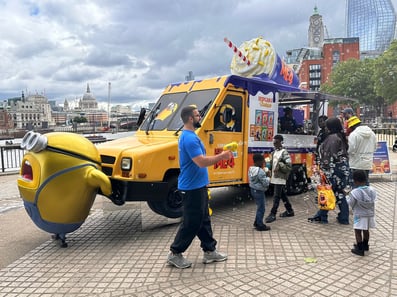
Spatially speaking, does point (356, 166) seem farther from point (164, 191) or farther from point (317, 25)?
point (317, 25)

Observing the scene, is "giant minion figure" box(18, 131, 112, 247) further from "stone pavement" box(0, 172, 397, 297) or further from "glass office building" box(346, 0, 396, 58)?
"glass office building" box(346, 0, 396, 58)

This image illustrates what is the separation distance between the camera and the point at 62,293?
351cm

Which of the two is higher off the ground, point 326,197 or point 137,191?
point 137,191

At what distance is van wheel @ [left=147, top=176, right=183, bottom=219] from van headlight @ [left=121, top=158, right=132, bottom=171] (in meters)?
0.69

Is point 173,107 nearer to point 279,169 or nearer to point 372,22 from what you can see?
point 279,169

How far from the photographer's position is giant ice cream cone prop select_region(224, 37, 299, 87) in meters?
7.55

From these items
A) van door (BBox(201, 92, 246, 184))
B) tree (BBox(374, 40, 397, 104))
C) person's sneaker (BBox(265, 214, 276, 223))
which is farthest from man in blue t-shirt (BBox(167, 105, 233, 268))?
tree (BBox(374, 40, 397, 104))

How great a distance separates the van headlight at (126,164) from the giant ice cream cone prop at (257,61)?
3729 millimetres

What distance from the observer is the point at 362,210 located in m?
4.19

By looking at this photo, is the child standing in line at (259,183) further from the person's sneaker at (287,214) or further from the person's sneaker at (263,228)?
the person's sneaker at (287,214)

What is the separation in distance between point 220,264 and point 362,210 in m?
1.89

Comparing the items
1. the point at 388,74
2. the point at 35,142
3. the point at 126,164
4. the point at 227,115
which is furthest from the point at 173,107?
the point at 388,74

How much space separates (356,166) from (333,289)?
10.1 feet

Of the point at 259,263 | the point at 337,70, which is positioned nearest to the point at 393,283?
the point at 259,263
